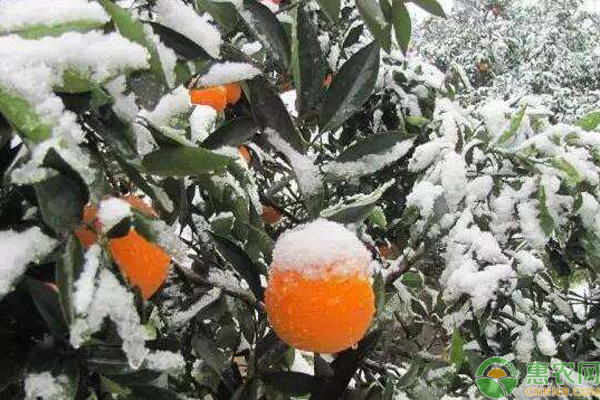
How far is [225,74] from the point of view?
0.57 m

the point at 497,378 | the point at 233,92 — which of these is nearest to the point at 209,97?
the point at 233,92

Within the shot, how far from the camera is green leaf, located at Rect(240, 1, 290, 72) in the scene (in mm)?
628

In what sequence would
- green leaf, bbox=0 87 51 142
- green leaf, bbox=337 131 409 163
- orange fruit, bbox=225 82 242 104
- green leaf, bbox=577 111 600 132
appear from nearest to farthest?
green leaf, bbox=0 87 51 142, green leaf, bbox=337 131 409 163, orange fruit, bbox=225 82 242 104, green leaf, bbox=577 111 600 132

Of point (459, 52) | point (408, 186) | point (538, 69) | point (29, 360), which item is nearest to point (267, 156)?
point (408, 186)

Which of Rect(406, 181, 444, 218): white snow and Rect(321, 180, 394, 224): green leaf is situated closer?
Rect(321, 180, 394, 224): green leaf

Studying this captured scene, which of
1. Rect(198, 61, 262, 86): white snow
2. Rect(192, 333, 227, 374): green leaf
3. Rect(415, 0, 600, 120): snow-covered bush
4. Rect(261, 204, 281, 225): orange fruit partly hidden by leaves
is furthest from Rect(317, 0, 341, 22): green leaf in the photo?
Rect(415, 0, 600, 120): snow-covered bush

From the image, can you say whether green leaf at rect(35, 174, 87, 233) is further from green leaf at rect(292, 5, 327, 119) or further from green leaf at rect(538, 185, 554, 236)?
green leaf at rect(538, 185, 554, 236)

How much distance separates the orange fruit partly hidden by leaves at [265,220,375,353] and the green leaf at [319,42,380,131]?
11 centimetres

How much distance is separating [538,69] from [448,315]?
287 inches

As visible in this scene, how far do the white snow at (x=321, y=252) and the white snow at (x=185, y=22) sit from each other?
18 cm

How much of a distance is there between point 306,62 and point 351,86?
0.06 m

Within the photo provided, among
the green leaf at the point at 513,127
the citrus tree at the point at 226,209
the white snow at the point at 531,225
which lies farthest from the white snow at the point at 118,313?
the green leaf at the point at 513,127

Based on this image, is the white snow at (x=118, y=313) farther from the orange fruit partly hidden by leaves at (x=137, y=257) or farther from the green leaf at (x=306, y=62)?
the green leaf at (x=306, y=62)

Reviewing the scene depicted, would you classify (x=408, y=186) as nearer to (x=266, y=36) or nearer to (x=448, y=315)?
(x=448, y=315)
